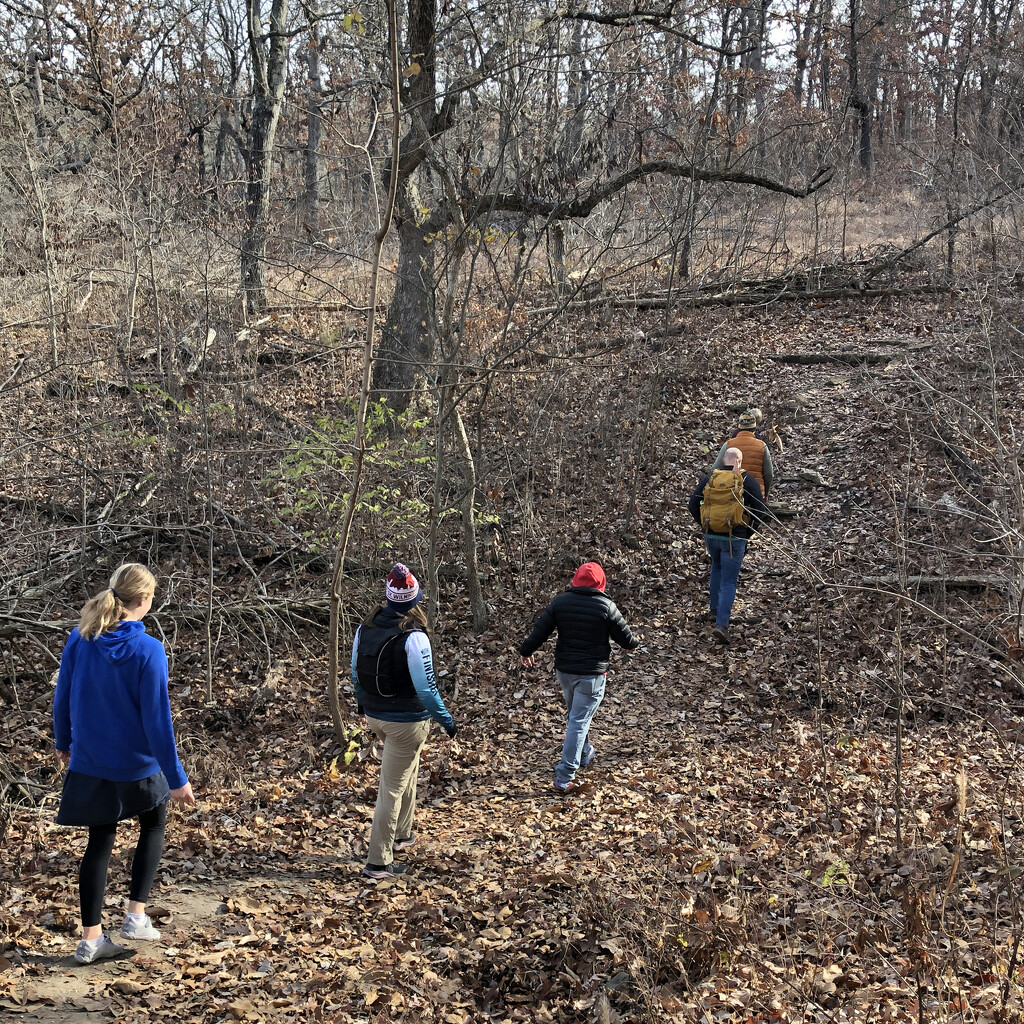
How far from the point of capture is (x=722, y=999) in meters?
3.88

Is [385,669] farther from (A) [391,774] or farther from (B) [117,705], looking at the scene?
(B) [117,705]

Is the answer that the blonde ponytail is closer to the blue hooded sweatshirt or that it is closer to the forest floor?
the blue hooded sweatshirt

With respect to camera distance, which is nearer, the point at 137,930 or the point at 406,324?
the point at 137,930

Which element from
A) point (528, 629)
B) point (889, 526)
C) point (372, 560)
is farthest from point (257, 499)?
point (889, 526)

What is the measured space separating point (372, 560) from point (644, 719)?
3.33 meters

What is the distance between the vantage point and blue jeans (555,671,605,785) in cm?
657

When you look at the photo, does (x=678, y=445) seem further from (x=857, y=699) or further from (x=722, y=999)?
(x=722, y=999)

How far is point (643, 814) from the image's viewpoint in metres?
6.12

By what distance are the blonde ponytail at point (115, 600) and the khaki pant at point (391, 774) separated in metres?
1.73

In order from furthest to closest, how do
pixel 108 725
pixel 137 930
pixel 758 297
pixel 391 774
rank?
pixel 758 297 → pixel 391 774 → pixel 137 930 → pixel 108 725

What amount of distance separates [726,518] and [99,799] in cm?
641

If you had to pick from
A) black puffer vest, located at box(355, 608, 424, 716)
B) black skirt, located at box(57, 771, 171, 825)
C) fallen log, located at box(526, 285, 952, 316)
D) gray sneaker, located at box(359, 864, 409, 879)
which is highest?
fallen log, located at box(526, 285, 952, 316)

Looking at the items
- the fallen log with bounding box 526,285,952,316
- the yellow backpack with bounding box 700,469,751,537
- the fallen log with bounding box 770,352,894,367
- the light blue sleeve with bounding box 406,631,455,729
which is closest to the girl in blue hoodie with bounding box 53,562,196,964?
the light blue sleeve with bounding box 406,631,455,729

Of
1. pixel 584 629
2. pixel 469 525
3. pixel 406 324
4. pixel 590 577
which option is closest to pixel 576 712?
pixel 584 629
